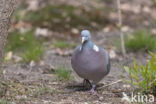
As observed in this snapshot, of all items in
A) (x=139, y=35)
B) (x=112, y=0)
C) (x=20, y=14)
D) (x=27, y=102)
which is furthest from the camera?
(x=112, y=0)

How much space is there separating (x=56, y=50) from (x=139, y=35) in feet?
4.53

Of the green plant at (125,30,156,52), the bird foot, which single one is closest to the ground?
the bird foot

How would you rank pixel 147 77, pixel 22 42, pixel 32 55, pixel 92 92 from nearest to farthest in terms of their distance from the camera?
pixel 147 77 → pixel 92 92 → pixel 32 55 → pixel 22 42

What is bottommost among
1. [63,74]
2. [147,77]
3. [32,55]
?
[32,55]

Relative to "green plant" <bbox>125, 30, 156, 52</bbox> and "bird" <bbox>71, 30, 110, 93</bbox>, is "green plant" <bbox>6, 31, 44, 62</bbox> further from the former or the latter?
"bird" <bbox>71, 30, 110, 93</bbox>

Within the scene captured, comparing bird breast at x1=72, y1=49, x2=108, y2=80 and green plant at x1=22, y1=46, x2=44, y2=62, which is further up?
bird breast at x1=72, y1=49, x2=108, y2=80

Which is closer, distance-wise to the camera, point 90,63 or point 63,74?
point 90,63

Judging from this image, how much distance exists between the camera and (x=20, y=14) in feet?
25.2

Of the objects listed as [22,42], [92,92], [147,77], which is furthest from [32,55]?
[147,77]

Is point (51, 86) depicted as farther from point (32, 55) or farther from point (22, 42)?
point (22, 42)

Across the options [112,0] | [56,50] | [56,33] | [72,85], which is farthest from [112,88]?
[112,0]

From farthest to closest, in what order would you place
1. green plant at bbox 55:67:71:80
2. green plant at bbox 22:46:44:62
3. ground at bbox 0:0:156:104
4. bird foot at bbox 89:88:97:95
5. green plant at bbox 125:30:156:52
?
green plant at bbox 125:30:156:52 < green plant at bbox 22:46:44:62 < green plant at bbox 55:67:71:80 < bird foot at bbox 89:88:97:95 < ground at bbox 0:0:156:104

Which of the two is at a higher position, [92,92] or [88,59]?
[88,59]

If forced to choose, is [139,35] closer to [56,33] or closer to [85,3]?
[56,33]
